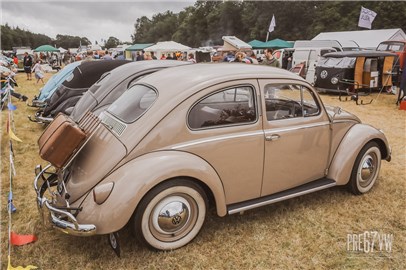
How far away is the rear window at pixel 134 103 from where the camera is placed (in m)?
3.03

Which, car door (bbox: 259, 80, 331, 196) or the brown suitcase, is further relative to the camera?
car door (bbox: 259, 80, 331, 196)

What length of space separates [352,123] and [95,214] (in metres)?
3.29

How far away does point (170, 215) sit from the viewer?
287 centimetres

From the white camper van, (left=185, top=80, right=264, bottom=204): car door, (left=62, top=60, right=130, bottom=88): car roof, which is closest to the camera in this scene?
(left=185, top=80, right=264, bottom=204): car door

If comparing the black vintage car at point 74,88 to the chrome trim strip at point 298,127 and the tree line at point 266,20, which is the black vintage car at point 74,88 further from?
the tree line at point 266,20

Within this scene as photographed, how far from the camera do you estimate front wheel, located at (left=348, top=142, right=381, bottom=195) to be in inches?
157

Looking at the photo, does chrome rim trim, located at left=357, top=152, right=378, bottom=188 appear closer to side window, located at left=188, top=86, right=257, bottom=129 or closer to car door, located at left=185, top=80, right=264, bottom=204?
car door, located at left=185, top=80, right=264, bottom=204

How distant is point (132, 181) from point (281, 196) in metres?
1.66

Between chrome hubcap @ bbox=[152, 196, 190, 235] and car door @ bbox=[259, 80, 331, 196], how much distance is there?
917mm

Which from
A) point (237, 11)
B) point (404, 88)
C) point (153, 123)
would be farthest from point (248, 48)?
point (237, 11)

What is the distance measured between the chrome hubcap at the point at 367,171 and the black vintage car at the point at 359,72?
8.45 m

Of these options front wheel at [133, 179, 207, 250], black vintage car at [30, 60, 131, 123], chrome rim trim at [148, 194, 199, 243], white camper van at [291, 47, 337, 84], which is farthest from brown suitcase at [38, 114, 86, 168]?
white camper van at [291, 47, 337, 84]

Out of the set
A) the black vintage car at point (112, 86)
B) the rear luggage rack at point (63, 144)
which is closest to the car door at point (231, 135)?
the rear luggage rack at point (63, 144)

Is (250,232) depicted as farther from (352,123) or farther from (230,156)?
(352,123)
